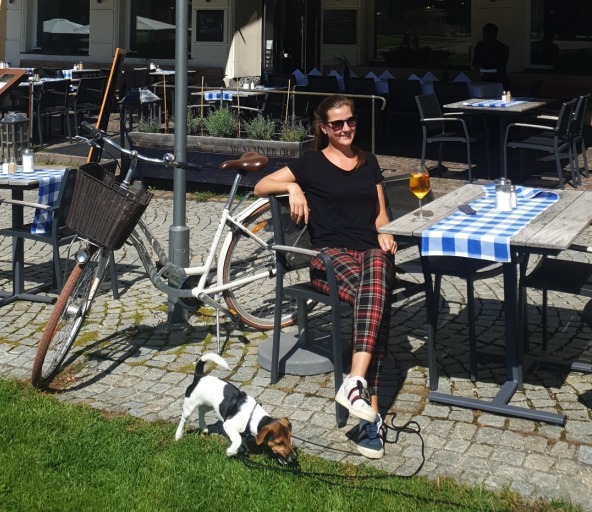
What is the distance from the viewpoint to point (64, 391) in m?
5.00

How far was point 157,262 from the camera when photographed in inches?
221

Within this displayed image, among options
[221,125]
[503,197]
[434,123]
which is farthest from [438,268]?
[434,123]

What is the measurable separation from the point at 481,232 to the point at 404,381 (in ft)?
3.23

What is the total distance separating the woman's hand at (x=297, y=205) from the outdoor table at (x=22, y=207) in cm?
201

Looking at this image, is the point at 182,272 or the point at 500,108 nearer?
the point at 182,272

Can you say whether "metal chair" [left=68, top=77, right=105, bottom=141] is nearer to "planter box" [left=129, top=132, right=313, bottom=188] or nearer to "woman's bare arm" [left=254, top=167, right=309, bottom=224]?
"planter box" [left=129, top=132, right=313, bottom=188]

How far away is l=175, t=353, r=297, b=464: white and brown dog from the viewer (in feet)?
13.2

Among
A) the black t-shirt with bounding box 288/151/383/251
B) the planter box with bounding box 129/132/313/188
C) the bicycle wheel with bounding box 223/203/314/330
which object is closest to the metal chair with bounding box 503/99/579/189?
the planter box with bounding box 129/132/313/188

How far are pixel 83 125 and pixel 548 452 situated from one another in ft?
9.74

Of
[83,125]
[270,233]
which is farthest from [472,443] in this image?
[83,125]

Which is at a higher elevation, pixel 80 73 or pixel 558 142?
pixel 80 73

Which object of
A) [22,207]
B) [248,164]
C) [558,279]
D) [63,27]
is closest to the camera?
[558,279]

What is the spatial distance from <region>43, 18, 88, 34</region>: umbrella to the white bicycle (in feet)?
50.6

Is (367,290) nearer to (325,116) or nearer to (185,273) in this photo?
(325,116)
